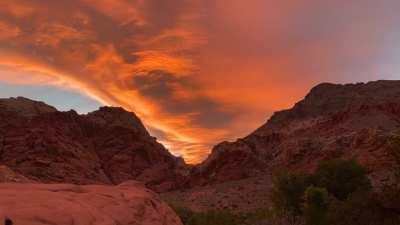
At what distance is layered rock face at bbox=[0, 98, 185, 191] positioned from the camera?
81875 millimetres

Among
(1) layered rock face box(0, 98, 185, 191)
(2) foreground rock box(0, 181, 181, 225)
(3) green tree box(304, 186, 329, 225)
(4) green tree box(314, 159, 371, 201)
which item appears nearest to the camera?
(2) foreground rock box(0, 181, 181, 225)

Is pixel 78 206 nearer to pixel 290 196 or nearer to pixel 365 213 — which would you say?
pixel 365 213

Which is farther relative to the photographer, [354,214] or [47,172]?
[47,172]

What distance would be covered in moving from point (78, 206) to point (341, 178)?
1640 inches

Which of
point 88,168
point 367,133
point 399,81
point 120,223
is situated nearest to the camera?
point 120,223

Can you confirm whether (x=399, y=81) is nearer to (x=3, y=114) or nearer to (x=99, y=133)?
(x=99, y=133)

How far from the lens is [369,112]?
92438 mm

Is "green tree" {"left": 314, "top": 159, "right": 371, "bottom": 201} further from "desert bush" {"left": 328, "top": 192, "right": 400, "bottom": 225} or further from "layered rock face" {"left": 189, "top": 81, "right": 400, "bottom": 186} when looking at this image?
"desert bush" {"left": 328, "top": 192, "right": 400, "bottom": 225}

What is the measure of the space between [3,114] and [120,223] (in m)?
99.3

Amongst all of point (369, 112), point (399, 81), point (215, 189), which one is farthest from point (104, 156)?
point (399, 81)

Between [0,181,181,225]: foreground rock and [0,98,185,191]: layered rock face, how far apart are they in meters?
65.3

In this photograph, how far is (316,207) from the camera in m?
30.7

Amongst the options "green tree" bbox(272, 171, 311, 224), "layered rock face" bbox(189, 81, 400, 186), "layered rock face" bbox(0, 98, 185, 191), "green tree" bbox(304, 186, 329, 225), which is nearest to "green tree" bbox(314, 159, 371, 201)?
"green tree" bbox(272, 171, 311, 224)

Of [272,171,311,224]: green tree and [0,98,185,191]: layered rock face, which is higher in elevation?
[0,98,185,191]: layered rock face
